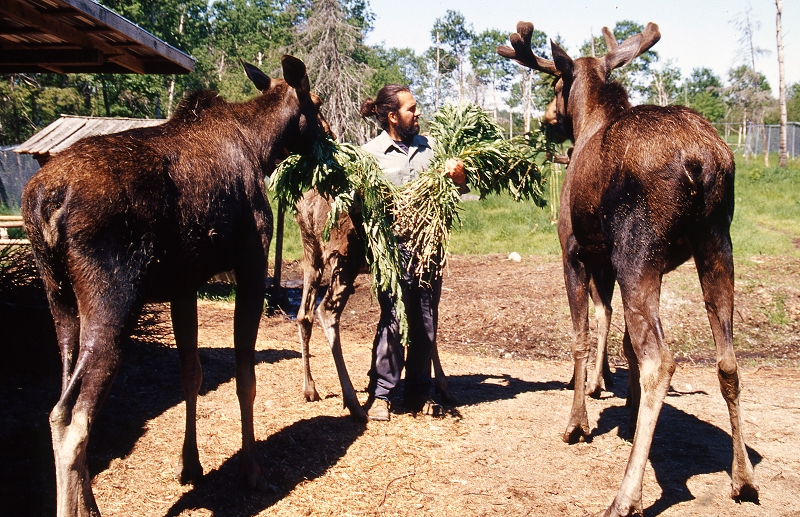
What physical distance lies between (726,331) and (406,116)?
9.97ft

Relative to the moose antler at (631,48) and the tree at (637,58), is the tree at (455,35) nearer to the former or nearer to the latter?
the tree at (637,58)

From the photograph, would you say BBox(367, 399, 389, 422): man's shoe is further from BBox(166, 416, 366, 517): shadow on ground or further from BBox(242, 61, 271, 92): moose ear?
BBox(242, 61, 271, 92): moose ear

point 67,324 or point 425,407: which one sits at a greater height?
point 67,324

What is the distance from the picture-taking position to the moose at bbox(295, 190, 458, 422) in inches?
230

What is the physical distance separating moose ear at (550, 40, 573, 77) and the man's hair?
125 centimetres

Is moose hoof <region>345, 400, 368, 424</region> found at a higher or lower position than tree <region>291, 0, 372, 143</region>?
lower

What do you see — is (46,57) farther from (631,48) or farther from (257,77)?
(631,48)

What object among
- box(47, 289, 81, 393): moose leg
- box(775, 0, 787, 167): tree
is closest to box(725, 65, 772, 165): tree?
box(775, 0, 787, 167): tree

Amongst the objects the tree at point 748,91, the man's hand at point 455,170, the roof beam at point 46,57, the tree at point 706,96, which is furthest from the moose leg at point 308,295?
the tree at point 706,96

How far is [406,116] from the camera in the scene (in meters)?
5.87

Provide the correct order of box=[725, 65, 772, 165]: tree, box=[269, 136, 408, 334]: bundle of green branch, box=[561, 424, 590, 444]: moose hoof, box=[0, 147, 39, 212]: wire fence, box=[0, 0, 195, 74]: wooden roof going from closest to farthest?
box=[0, 0, 195, 74]: wooden roof
box=[269, 136, 408, 334]: bundle of green branch
box=[561, 424, 590, 444]: moose hoof
box=[0, 147, 39, 212]: wire fence
box=[725, 65, 772, 165]: tree

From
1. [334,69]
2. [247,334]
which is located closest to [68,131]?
[334,69]

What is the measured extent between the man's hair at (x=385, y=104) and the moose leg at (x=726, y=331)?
9.14ft

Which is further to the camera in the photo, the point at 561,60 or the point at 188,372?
the point at 561,60
